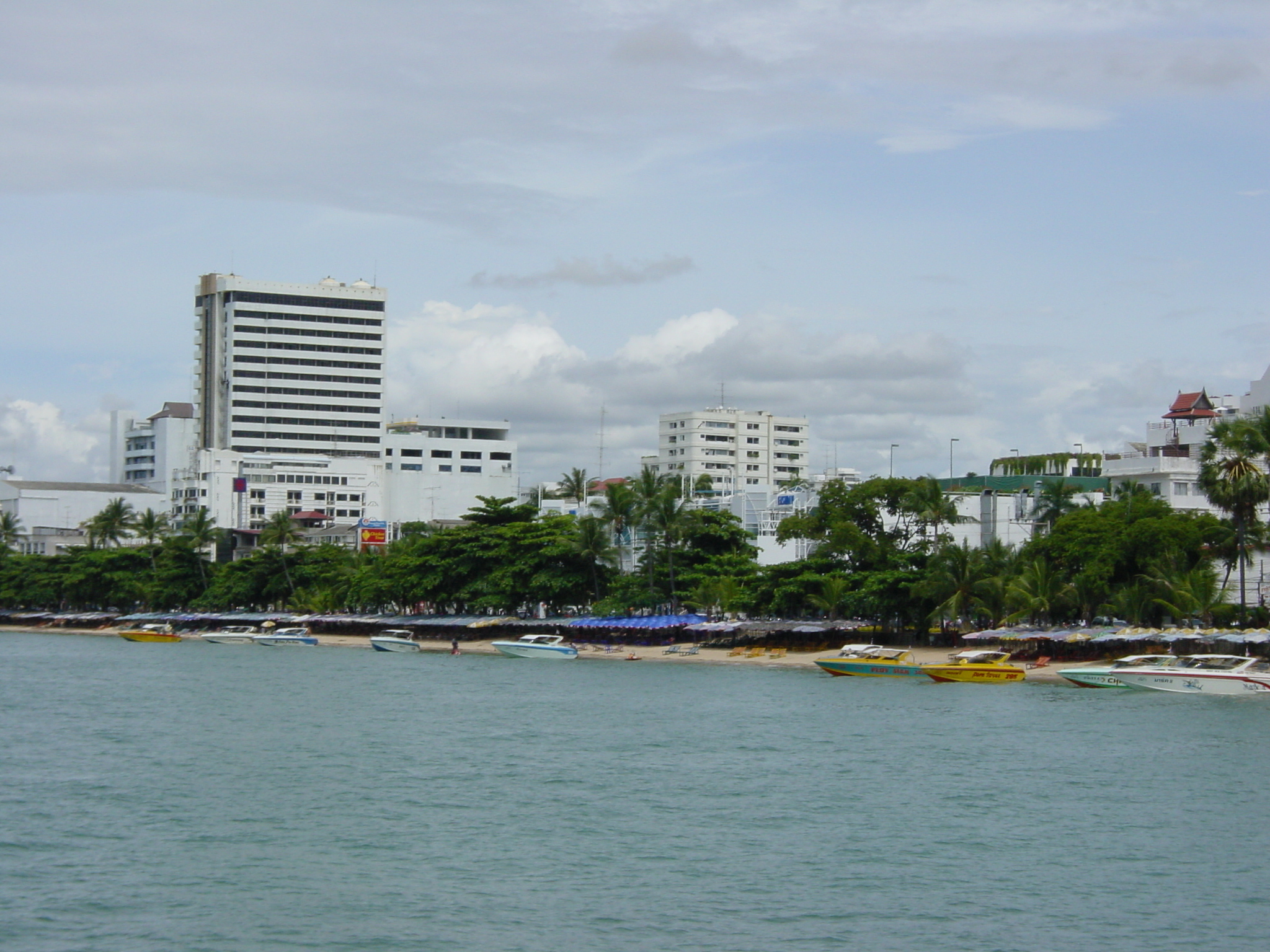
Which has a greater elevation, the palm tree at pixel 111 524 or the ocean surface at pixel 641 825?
the palm tree at pixel 111 524

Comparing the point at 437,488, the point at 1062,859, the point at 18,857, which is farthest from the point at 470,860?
the point at 437,488

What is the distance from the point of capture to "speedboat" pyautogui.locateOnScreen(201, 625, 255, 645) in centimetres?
12512

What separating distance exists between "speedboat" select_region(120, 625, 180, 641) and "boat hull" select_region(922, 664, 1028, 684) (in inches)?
3061

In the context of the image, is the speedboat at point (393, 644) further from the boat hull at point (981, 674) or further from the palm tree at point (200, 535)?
the boat hull at point (981, 674)

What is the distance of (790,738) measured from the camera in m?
55.5

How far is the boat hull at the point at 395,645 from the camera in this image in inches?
4449

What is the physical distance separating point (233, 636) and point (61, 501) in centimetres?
7868

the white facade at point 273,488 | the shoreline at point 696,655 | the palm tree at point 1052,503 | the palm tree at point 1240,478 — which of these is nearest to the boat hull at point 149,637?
the shoreline at point 696,655

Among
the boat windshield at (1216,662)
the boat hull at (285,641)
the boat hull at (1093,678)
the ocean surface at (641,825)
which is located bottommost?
the ocean surface at (641,825)

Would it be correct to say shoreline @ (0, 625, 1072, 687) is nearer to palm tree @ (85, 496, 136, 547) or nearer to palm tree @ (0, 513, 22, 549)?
palm tree @ (85, 496, 136, 547)

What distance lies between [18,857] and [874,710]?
126 ft

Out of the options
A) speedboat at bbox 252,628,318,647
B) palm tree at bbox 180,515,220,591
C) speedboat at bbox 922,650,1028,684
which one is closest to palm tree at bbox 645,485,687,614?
speedboat at bbox 922,650,1028,684

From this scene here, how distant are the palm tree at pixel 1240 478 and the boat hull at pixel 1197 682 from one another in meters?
10.6

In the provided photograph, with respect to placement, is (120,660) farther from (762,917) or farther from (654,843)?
(762,917)
